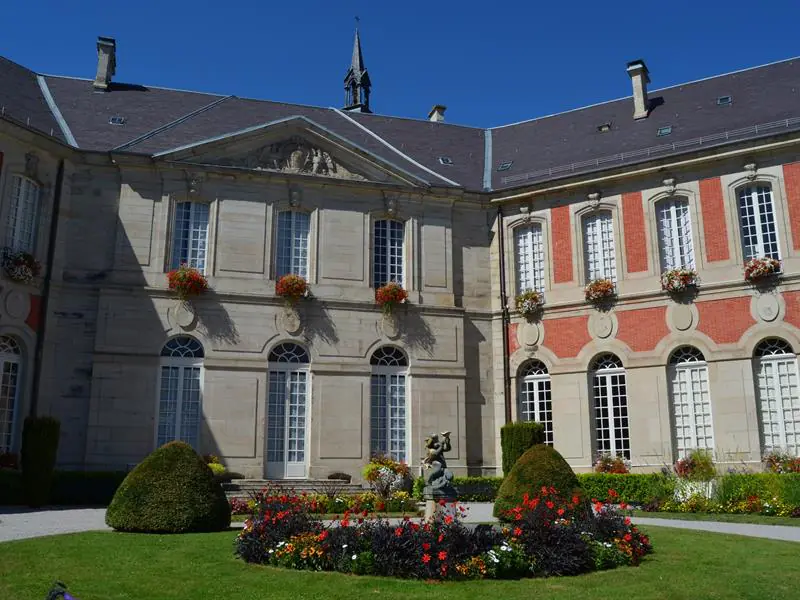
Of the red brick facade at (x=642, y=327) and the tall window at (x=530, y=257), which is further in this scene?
the tall window at (x=530, y=257)

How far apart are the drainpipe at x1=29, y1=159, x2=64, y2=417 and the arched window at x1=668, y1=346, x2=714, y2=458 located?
15581 mm

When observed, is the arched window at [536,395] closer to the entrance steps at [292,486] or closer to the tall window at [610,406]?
the tall window at [610,406]

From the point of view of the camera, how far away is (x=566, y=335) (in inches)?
856

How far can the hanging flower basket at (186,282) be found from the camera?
20031 mm

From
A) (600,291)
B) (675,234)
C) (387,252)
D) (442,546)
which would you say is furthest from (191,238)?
(442,546)

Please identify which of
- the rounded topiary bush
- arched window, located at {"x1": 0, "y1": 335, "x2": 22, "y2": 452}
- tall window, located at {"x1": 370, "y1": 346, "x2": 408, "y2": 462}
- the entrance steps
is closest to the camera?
the rounded topiary bush

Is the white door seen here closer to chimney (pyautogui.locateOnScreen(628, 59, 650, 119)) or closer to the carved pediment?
the carved pediment

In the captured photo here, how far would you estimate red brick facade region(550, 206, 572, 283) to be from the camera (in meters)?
22.2

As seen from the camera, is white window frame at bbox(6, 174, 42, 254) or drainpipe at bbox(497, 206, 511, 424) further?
drainpipe at bbox(497, 206, 511, 424)

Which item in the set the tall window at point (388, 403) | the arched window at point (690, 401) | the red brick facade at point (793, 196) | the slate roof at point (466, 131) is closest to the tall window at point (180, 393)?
the tall window at point (388, 403)

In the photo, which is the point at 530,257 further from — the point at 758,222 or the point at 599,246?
the point at 758,222

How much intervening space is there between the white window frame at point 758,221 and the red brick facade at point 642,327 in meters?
2.60

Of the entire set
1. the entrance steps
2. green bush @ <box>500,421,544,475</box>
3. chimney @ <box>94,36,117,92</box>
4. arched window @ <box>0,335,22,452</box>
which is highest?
chimney @ <box>94,36,117,92</box>

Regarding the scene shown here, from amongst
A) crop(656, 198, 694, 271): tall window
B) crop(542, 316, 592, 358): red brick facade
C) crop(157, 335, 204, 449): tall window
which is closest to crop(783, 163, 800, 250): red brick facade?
crop(656, 198, 694, 271): tall window
